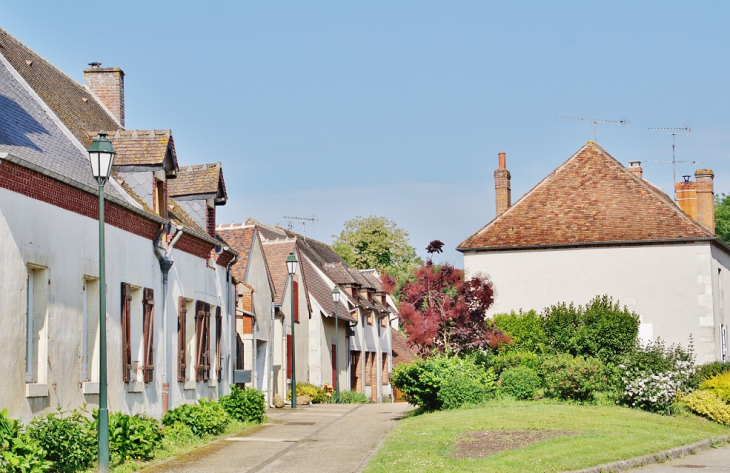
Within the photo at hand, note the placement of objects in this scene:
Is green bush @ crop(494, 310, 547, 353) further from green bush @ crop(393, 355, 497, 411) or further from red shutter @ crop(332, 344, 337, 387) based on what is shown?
red shutter @ crop(332, 344, 337, 387)

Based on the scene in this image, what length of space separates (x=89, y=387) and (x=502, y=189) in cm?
2377

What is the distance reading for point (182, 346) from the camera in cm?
1878

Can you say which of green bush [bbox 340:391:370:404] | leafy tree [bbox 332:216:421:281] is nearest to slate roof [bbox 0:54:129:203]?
green bush [bbox 340:391:370:404]

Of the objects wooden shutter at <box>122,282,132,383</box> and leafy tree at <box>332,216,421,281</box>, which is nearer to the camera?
wooden shutter at <box>122,282,132,383</box>

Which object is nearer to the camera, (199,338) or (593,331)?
(199,338)

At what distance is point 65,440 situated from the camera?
11.5 meters

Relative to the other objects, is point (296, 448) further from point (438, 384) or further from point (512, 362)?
point (512, 362)

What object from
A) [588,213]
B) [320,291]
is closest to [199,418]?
[588,213]

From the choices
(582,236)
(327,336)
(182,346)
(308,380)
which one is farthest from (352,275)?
(182,346)

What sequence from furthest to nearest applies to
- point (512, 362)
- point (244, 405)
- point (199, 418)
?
point (512, 362), point (244, 405), point (199, 418)

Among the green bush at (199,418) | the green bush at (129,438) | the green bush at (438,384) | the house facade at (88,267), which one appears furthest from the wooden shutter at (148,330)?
the green bush at (438,384)

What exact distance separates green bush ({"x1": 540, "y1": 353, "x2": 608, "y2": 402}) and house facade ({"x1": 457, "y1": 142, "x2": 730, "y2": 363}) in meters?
9.07

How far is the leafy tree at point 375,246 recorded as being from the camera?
70.4 meters

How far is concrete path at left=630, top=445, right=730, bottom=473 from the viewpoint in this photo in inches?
535
